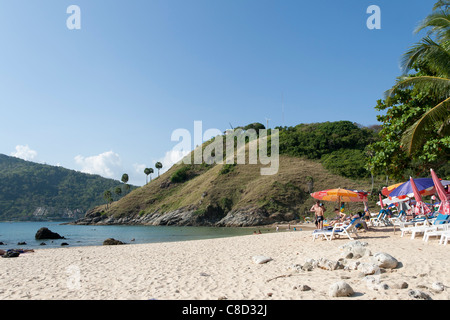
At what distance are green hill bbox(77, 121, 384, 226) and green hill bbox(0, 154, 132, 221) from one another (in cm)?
5658

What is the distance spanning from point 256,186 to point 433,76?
169ft

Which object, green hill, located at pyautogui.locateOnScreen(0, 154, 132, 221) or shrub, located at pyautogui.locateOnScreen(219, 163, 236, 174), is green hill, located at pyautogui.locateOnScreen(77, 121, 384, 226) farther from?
green hill, located at pyautogui.locateOnScreen(0, 154, 132, 221)

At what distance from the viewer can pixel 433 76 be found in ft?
38.4

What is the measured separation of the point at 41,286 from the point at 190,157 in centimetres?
9085

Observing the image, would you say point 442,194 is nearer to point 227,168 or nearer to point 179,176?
point 227,168

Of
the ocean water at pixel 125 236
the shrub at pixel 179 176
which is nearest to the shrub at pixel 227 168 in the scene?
the shrub at pixel 179 176

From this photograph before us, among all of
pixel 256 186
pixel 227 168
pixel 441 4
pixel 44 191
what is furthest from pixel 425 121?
pixel 44 191

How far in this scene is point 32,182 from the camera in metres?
141

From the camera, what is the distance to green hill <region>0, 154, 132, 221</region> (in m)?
127

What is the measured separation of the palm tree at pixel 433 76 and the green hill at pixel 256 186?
40463mm

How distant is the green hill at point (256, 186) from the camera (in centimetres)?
5612

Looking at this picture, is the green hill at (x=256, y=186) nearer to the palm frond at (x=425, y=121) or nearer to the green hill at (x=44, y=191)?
the palm frond at (x=425, y=121)
